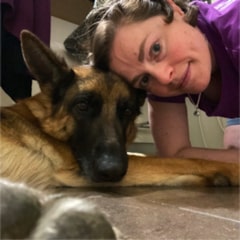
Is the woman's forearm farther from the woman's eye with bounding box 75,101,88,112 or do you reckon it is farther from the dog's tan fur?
the woman's eye with bounding box 75,101,88,112

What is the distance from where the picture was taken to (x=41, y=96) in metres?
1.50

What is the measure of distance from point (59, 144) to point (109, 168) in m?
0.25

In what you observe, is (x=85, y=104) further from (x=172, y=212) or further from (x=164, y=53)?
(x=172, y=212)

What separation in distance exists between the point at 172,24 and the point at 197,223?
76 cm

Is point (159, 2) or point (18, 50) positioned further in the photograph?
point (18, 50)

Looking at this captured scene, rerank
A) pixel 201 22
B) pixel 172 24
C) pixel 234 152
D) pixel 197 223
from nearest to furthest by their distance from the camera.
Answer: pixel 197 223
pixel 172 24
pixel 201 22
pixel 234 152

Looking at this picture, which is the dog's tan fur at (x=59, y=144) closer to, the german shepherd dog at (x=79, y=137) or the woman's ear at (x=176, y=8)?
the german shepherd dog at (x=79, y=137)

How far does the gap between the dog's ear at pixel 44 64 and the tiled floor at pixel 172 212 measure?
0.38 metres

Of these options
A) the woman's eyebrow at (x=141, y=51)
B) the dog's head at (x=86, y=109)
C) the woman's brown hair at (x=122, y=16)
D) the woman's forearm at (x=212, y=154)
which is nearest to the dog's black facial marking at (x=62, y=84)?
the dog's head at (x=86, y=109)

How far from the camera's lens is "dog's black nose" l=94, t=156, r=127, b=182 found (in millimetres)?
1269

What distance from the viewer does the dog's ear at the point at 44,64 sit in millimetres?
1337

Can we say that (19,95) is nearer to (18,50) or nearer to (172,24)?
(18,50)

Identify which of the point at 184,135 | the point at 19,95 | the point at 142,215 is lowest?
the point at 184,135

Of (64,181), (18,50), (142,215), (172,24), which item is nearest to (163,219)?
(142,215)
